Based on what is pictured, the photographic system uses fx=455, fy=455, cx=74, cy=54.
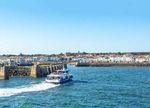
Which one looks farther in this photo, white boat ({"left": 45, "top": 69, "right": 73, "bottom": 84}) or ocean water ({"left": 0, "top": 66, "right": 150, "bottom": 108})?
white boat ({"left": 45, "top": 69, "right": 73, "bottom": 84})

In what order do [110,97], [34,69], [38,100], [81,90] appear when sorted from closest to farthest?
1. [38,100]
2. [110,97]
3. [81,90]
4. [34,69]

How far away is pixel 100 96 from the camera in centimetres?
5747

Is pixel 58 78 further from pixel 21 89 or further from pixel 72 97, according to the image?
pixel 72 97

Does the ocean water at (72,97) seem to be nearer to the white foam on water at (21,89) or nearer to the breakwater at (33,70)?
the white foam on water at (21,89)

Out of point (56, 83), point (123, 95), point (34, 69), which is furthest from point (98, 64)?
point (123, 95)

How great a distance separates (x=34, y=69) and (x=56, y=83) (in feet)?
72.3

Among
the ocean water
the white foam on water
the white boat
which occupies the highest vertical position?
the white boat

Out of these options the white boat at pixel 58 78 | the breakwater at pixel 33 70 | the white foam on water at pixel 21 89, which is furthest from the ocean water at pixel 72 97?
the breakwater at pixel 33 70

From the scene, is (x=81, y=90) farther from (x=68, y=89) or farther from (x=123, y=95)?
(x=123, y=95)

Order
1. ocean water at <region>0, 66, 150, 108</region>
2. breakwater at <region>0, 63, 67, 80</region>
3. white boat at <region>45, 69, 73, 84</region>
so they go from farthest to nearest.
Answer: breakwater at <region>0, 63, 67, 80</region>, white boat at <region>45, 69, 73, 84</region>, ocean water at <region>0, 66, 150, 108</region>

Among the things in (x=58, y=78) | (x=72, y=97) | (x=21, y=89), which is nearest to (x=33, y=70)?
(x=58, y=78)

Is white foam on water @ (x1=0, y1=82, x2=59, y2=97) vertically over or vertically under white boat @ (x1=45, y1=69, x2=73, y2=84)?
under

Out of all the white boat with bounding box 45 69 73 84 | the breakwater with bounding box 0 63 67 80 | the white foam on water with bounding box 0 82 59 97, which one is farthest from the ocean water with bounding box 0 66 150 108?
the breakwater with bounding box 0 63 67 80

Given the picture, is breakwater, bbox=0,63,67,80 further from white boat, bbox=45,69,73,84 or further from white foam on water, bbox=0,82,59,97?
white foam on water, bbox=0,82,59,97
